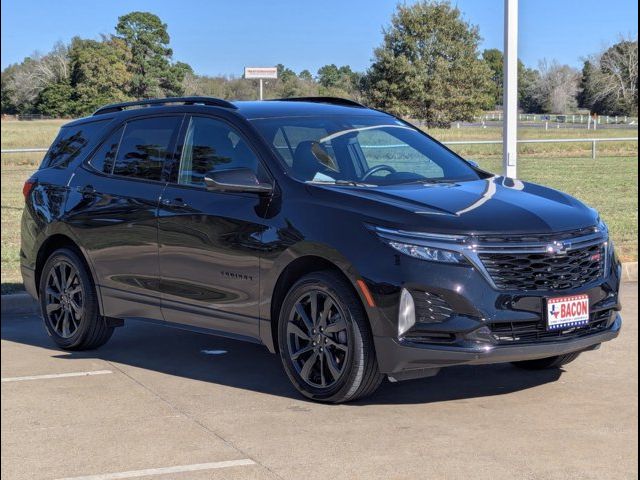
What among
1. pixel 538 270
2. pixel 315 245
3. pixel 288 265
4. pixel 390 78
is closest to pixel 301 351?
pixel 288 265

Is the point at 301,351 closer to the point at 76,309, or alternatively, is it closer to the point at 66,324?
the point at 76,309

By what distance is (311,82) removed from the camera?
54.0 ft

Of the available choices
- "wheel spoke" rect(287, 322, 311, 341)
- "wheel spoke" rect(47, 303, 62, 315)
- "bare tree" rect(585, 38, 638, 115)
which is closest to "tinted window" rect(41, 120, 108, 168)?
"wheel spoke" rect(47, 303, 62, 315)

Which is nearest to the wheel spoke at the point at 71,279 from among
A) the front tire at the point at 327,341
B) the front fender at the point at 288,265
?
the front fender at the point at 288,265

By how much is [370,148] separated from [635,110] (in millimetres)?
12722

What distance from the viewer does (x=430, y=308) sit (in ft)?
18.9

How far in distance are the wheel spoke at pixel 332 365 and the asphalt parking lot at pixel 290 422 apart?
20 centimetres

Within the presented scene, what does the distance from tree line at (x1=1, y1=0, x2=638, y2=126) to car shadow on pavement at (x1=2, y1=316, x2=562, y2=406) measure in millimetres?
5189

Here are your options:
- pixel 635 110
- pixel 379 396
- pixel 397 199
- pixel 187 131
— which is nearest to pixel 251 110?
pixel 187 131

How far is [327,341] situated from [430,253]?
859mm

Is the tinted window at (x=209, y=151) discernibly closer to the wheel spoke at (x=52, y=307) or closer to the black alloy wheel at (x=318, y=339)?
the black alloy wheel at (x=318, y=339)

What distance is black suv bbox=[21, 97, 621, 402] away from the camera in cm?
579

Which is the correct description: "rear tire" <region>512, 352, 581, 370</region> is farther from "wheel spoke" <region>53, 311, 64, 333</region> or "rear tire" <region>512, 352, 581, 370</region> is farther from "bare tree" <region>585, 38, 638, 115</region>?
"bare tree" <region>585, 38, 638, 115</region>

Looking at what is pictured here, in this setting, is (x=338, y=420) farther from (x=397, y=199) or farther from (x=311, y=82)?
(x=311, y=82)
